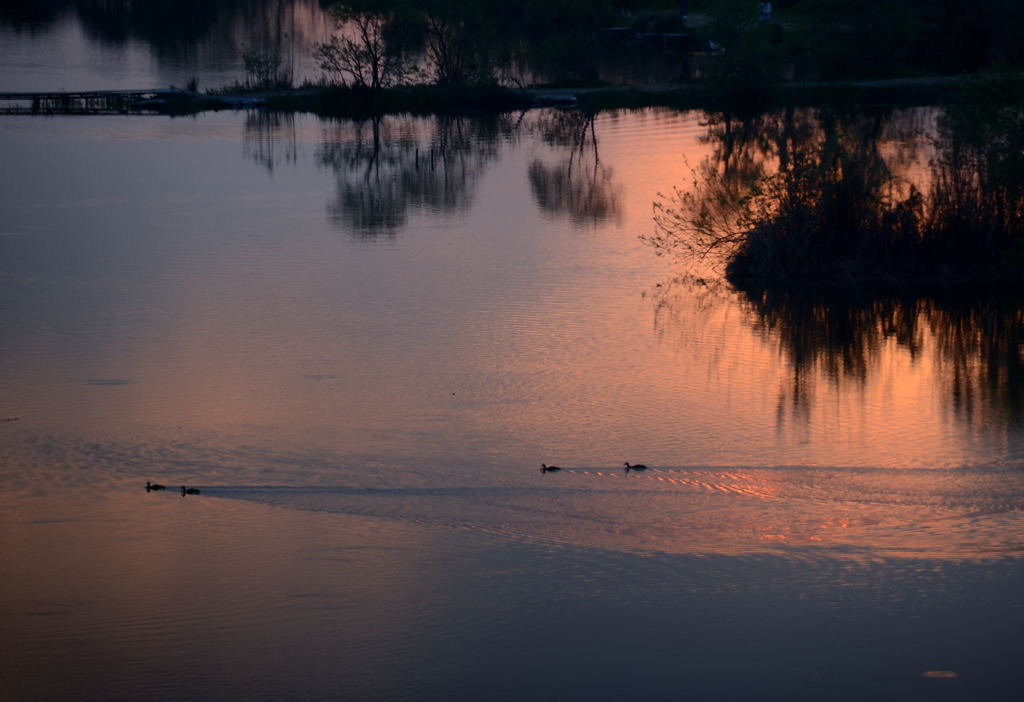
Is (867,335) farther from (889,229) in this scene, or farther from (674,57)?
(674,57)

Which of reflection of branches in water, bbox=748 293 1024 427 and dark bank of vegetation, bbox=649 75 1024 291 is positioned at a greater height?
dark bank of vegetation, bbox=649 75 1024 291

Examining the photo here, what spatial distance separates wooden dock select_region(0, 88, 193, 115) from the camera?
3434 centimetres

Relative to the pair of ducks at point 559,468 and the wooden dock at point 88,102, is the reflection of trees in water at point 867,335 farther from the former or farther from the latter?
the wooden dock at point 88,102

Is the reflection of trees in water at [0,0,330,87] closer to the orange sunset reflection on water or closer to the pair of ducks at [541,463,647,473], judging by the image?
the orange sunset reflection on water

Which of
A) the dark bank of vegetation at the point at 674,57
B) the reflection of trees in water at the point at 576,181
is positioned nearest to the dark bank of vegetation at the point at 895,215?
the reflection of trees in water at the point at 576,181

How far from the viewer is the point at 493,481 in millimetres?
8453

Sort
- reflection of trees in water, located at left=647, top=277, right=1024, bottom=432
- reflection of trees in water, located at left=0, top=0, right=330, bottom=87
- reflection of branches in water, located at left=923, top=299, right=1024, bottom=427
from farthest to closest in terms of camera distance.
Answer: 1. reflection of trees in water, located at left=0, top=0, right=330, bottom=87
2. reflection of trees in water, located at left=647, top=277, right=1024, bottom=432
3. reflection of branches in water, located at left=923, top=299, right=1024, bottom=427

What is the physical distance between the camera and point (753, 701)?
591cm

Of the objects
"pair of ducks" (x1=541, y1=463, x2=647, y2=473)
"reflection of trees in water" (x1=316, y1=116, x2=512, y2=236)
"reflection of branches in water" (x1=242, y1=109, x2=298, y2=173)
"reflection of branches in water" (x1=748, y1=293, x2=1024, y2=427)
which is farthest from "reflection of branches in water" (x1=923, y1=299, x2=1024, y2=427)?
"reflection of branches in water" (x1=242, y1=109, x2=298, y2=173)

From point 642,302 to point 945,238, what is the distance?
3589 millimetres

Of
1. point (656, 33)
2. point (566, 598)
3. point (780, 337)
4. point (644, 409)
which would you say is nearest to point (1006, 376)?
point (780, 337)

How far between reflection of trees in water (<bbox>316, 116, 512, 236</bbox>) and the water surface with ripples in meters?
3.46

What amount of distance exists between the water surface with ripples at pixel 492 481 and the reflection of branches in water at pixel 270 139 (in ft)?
31.1

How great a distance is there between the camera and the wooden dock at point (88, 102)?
3434 cm
